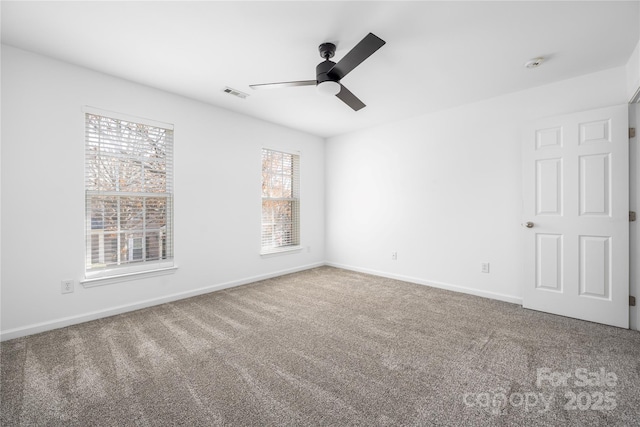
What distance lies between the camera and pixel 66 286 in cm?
267

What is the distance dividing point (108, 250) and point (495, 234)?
4673 mm

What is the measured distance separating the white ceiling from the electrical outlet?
219 centimetres

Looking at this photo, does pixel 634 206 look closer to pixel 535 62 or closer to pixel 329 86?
pixel 535 62

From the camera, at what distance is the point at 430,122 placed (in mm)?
4023

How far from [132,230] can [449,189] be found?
4.16m

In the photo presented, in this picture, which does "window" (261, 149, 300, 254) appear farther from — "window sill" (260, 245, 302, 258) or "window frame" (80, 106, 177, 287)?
"window frame" (80, 106, 177, 287)

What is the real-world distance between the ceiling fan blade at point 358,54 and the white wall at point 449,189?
2.33 meters

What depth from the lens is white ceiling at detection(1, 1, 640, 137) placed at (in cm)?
197

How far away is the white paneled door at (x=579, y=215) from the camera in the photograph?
263cm

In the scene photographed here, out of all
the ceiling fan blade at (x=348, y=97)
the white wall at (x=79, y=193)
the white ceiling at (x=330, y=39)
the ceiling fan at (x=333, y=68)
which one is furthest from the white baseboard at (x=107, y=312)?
the ceiling fan blade at (x=348, y=97)

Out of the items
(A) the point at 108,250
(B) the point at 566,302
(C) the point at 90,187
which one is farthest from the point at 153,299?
(B) the point at 566,302

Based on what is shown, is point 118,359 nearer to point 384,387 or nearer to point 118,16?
point 384,387

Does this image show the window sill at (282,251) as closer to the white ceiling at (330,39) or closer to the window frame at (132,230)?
the window frame at (132,230)

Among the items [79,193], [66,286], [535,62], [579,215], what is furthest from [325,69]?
[66,286]
